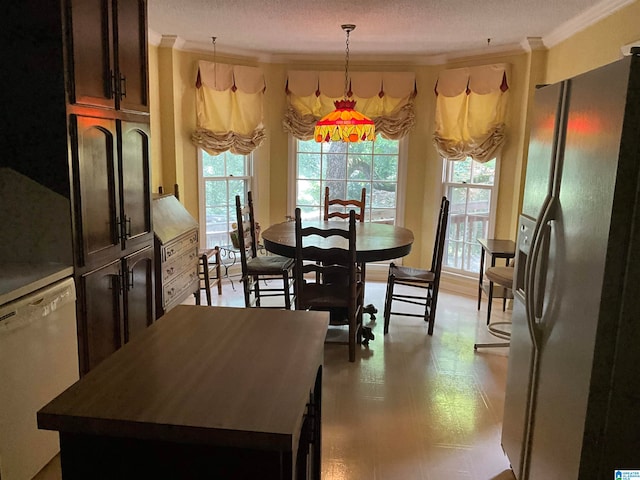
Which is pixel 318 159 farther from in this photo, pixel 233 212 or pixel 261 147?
pixel 233 212

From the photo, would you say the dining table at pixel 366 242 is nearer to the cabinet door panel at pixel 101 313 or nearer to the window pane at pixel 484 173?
the cabinet door panel at pixel 101 313

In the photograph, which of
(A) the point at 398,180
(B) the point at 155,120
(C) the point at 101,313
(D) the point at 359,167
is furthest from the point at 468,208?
(C) the point at 101,313

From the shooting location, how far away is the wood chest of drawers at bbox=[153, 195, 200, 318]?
10.7 feet

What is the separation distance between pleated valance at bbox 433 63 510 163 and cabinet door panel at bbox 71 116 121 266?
11.2 feet

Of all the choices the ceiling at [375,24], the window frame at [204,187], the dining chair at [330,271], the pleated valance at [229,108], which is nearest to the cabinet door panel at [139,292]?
the dining chair at [330,271]

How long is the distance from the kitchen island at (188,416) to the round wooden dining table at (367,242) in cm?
203

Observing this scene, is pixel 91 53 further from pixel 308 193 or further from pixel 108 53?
pixel 308 193

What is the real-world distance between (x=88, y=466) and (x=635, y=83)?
1.60 m

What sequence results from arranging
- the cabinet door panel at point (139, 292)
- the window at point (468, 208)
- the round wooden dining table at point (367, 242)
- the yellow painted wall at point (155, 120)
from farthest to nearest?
the window at point (468, 208)
the yellow painted wall at point (155, 120)
the round wooden dining table at point (367, 242)
the cabinet door panel at point (139, 292)

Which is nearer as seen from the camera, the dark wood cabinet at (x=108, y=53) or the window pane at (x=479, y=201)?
the dark wood cabinet at (x=108, y=53)

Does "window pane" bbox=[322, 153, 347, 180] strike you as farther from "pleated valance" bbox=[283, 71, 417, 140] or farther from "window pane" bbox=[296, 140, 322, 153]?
"pleated valance" bbox=[283, 71, 417, 140]

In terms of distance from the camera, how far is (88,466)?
3.69ft

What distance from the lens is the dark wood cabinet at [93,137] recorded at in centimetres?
215

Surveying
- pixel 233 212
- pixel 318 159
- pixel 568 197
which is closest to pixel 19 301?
pixel 568 197
